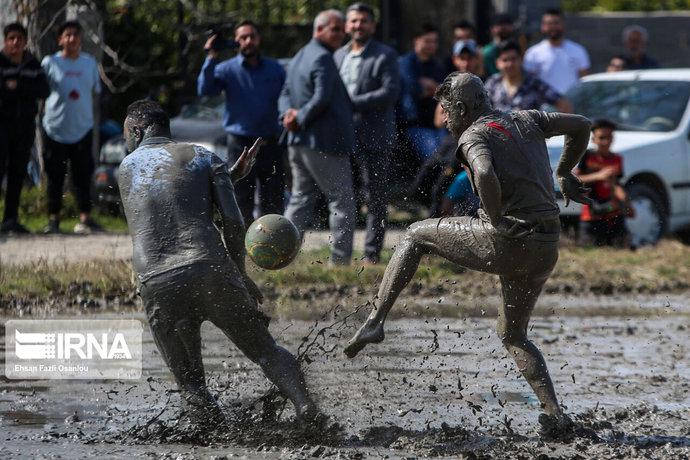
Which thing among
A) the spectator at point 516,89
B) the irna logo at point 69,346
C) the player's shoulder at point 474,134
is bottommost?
the irna logo at point 69,346

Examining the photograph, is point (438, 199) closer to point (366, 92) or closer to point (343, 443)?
point (366, 92)

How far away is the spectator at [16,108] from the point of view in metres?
13.7

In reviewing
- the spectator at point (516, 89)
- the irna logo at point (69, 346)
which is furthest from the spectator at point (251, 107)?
the irna logo at point (69, 346)

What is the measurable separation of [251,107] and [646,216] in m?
4.61

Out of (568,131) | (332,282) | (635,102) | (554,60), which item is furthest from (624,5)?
(568,131)

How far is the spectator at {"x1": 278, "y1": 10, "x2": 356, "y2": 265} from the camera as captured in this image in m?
11.9

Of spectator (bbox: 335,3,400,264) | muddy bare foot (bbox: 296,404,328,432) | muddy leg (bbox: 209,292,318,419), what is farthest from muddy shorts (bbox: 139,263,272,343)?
spectator (bbox: 335,3,400,264)

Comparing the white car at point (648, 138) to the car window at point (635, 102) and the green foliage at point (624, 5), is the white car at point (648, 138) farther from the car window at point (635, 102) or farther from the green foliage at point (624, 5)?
the green foliage at point (624, 5)

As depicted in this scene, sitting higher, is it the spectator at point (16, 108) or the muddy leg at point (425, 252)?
the muddy leg at point (425, 252)

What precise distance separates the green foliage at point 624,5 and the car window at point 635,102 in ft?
40.2

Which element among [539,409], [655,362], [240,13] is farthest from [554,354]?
[240,13]

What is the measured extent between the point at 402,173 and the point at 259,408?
6.33 metres

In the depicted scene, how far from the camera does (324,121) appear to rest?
11.9 metres

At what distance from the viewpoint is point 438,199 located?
13555 mm
